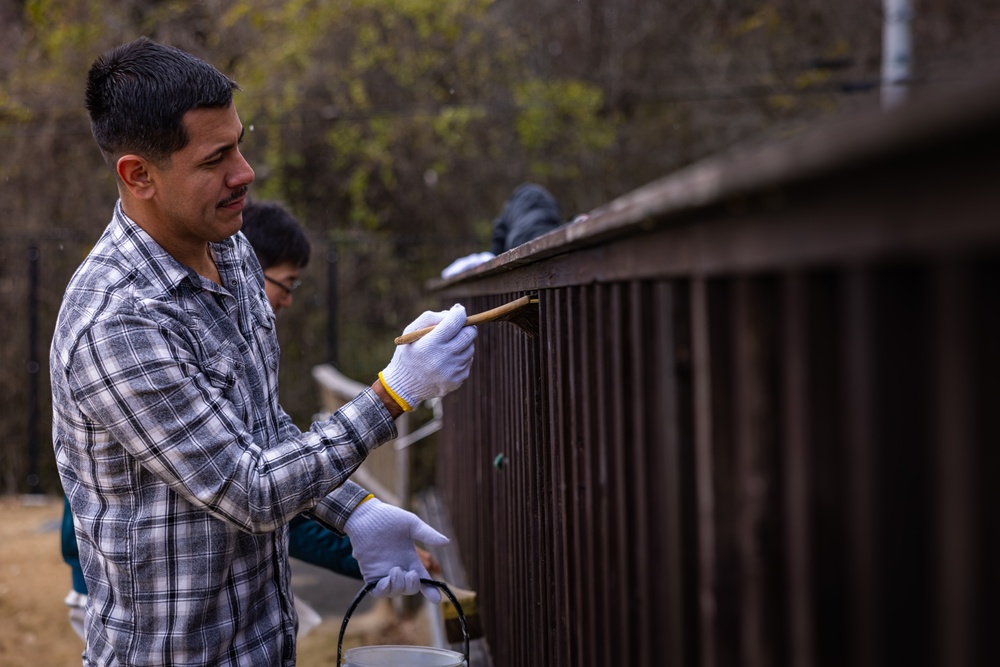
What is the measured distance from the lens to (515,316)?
2.49 meters

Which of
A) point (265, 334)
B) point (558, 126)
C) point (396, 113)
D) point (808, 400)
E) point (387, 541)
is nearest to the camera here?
point (808, 400)

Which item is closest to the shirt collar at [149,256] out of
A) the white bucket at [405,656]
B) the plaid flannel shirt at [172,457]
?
the plaid flannel shirt at [172,457]

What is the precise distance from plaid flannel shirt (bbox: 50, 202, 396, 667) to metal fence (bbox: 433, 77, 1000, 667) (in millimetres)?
901

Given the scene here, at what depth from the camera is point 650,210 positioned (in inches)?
41.2

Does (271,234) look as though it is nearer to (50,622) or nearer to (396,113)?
(50,622)

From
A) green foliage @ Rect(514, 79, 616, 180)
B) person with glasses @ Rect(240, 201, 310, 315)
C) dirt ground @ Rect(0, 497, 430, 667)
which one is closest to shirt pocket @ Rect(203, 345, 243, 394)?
person with glasses @ Rect(240, 201, 310, 315)

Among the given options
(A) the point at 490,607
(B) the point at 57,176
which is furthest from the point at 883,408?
(B) the point at 57,176

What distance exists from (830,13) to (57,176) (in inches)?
529

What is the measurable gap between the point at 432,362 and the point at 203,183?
2.27 feet

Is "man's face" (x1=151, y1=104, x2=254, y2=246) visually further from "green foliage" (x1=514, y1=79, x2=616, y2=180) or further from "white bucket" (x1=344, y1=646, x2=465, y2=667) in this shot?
"green foliage" (x1=514, y1=79, x2=616, y2=180)

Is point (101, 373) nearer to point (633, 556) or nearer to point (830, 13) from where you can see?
point (633, 556)

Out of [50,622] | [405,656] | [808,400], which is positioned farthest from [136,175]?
[50,622]

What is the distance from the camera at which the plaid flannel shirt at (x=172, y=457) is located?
2111 millimetres

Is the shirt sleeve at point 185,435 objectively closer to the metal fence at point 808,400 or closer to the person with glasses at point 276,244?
the metal fence at point 808,400
